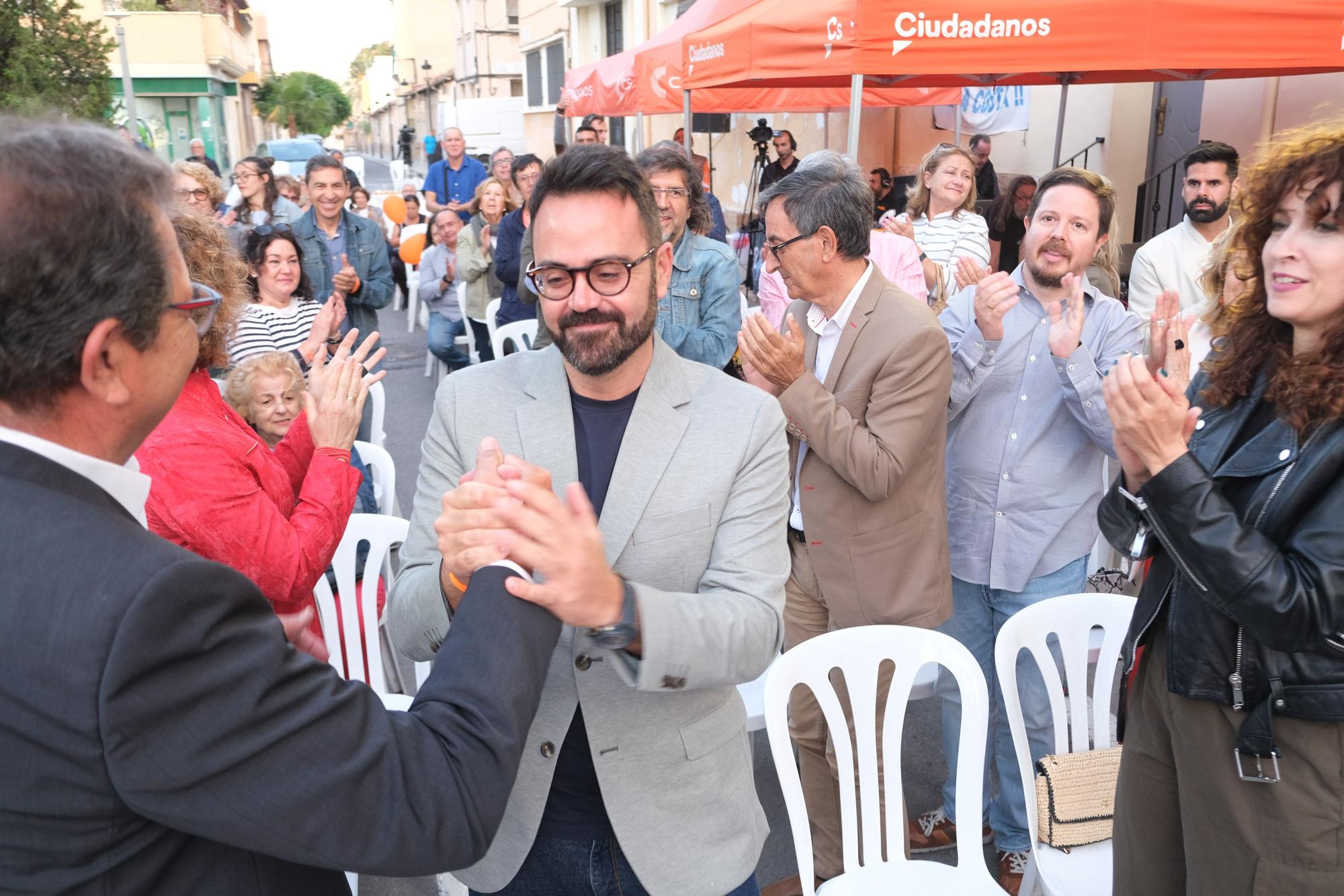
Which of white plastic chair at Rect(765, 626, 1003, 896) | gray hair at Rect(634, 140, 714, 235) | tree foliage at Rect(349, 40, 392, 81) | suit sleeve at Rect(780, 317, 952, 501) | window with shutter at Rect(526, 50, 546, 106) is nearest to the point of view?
white plastic chair at Rect(765, 626, 1003, 896)

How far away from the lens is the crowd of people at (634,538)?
2.93ft

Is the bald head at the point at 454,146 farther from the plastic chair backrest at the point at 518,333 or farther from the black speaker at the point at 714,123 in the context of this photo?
the plastic chair backrest at the point at 518,333

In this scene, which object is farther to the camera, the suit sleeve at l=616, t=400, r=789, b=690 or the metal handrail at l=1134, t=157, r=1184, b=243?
the metal handrail at l=1134, t=157, r=1184, b=243

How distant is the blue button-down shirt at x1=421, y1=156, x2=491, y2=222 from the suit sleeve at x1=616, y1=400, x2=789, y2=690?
35.0 ft

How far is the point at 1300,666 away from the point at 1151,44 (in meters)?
3.69

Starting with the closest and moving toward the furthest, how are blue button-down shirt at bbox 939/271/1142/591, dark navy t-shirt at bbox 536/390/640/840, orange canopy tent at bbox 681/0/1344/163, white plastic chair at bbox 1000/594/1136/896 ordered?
dark navy t-shirt at bbox 536/390/640/840
white plastic chair at bbox 1000/594/1136/896
blue button-down shirt at bbox 939/271/1142/591
orange canopy tent at bbox 681/0/1344/163

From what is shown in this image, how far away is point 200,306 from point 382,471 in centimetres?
300

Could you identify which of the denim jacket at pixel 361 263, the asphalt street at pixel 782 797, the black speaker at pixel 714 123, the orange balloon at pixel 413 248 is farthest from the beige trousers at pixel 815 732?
the black speaker at pixel 714 123

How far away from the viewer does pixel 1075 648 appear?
251 centimetres

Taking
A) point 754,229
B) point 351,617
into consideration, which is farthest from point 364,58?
point 351,617

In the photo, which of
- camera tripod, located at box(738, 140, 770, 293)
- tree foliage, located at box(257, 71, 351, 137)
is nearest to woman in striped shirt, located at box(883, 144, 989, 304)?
camera tripod, located at box(738, 140, 770, 293)

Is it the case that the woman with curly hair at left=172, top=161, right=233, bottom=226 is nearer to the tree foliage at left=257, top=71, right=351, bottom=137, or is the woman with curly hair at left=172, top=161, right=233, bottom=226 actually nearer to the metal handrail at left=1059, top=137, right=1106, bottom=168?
the metal handrail at left=1059, top=137, right=1106, bottom=168

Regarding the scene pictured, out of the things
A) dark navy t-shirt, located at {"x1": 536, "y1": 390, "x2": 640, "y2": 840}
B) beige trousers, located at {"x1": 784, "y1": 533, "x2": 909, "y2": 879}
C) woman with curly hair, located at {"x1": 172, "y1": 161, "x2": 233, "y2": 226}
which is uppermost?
woman with curly hair, located at {"x1": 172, "y1": 161, "x2": 233, "y2": 226}

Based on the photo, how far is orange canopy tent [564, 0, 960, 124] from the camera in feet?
24.2
